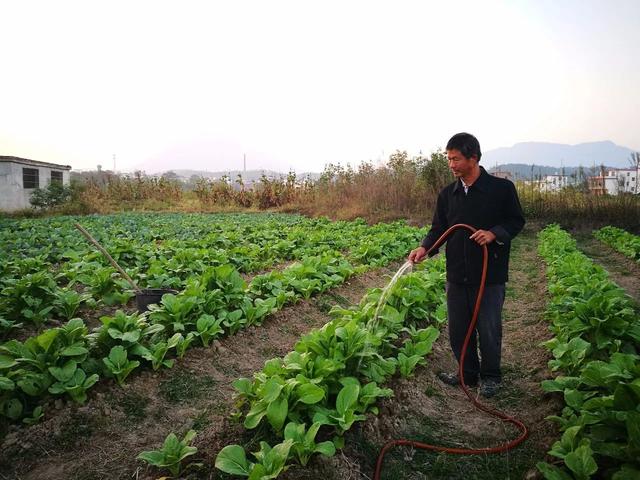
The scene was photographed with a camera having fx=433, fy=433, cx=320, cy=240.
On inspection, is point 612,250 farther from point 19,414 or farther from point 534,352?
point 19,414

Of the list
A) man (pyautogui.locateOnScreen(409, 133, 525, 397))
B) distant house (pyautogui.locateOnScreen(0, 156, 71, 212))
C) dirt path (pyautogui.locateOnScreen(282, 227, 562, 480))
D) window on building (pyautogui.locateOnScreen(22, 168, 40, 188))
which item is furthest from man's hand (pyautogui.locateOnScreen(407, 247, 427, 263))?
window on building (pyautogui.locateOnScreen(22, 168, 40, 188))

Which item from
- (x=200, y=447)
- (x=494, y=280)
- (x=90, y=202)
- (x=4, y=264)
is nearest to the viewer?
(x=200, y=447)

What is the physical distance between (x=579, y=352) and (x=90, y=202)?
2673 cm

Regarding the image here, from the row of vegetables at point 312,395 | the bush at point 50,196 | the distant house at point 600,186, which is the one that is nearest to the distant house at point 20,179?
the bush at point 50,196

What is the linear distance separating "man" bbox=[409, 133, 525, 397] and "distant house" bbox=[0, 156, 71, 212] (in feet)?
82.1

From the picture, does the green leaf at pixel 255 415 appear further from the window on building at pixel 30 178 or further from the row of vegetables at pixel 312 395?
the window on building at pixel 30 178

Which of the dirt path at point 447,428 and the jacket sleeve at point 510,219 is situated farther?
the jacket sleeve at point 510,219

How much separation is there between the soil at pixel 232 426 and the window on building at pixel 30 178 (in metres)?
24.7

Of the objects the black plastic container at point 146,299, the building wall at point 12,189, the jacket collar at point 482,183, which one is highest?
the building wall at point 12,189

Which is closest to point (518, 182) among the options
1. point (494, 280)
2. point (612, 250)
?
point (612, 250)

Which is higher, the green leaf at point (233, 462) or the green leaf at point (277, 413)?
the green leaf at point (277, 413)

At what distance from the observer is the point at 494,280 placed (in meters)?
3.42

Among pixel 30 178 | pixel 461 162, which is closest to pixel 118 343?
pixel 461 162

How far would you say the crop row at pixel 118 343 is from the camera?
315 cm
